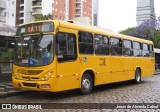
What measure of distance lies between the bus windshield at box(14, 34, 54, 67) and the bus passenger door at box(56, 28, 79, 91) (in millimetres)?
333

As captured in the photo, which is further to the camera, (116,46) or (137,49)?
(137,49)

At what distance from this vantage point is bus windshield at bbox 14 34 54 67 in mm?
11523

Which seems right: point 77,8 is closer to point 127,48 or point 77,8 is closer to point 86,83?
point 127,48

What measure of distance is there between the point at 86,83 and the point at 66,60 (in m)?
1.77

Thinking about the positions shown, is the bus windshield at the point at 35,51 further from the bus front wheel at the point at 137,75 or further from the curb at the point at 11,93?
the bus front wheel at the point at 137,75

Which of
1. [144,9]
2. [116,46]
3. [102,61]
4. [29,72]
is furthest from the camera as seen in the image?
[144,9]

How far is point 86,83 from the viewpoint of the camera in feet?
43.7

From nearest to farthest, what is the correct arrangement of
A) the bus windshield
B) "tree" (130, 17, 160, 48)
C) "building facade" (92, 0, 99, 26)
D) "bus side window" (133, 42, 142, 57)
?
the bus windshield
"bus side window" (133, 42, 142, 57)
"tree" (130, 17, 160, 48)
"building facade" (92, 0, 99, 26)

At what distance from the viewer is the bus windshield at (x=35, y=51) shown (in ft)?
Result: 37.8

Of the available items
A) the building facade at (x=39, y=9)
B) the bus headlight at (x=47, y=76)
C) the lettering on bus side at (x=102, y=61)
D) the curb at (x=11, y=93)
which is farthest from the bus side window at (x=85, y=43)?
the building facade at (x=39, y=9)

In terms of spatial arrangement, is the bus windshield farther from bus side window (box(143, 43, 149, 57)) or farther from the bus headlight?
bus side window (box(143, 43, 149, 57))

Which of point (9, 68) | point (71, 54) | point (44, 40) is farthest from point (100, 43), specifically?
point (9, 68)

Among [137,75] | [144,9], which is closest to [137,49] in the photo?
[137,75]

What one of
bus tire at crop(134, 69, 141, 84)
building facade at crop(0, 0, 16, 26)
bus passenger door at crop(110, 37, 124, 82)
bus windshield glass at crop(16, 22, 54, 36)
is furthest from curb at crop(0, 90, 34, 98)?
building facade at crop(0, 0, 16, 26)
